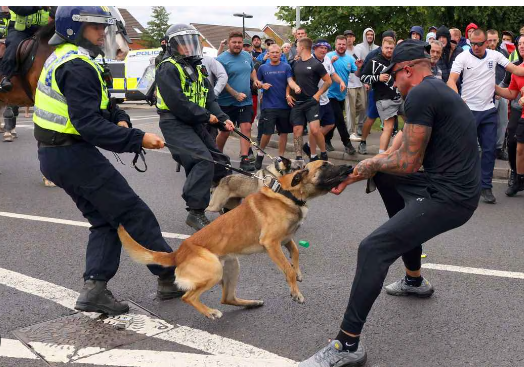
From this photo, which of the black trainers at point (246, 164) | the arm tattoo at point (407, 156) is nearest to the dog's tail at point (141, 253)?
the arm tattoo at point (407, 156)

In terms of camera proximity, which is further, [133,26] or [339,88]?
[133,26]

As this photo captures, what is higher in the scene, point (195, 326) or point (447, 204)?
point (447, 204)

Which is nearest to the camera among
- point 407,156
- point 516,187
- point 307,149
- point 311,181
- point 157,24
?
point 407,156

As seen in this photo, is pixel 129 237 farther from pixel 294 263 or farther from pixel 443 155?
pixel 443 155

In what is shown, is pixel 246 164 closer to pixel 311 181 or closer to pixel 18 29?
pixel 18 29

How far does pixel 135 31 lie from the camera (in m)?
59.6

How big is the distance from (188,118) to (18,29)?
3462 mm

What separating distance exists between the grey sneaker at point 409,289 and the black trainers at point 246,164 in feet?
17.6

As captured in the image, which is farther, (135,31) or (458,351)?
(135,31)

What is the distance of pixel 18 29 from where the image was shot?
8031 mm

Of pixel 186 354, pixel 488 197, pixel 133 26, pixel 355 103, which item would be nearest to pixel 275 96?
pixel 355 103

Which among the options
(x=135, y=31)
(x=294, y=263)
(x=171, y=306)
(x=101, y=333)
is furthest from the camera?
(x=135, y=31)

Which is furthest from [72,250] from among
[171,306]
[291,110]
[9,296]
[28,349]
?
[291,110]

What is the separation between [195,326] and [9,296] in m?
1.51
